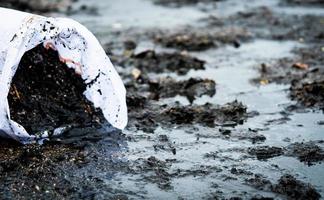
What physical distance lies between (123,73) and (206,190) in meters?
2.34

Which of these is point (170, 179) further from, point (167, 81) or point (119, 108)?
point (167, 81)

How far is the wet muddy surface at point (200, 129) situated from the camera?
2.92 metres

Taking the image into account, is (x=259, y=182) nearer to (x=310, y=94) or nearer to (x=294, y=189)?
(x=294, y=189)

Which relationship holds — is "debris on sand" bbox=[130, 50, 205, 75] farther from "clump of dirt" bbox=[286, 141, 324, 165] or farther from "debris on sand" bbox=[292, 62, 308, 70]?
"clump of dirt" bbox=[286, 141, 324, 165]

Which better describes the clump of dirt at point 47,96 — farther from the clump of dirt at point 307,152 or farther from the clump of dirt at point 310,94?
→ the clump of dirt at point 310,94

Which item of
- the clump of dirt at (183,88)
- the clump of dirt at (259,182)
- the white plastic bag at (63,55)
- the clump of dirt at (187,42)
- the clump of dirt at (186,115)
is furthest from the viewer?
the clump of dirt at (187,42)

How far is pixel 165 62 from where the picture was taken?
17.3 feet

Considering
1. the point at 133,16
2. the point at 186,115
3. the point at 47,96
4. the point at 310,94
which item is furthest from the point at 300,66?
the point at 133,16

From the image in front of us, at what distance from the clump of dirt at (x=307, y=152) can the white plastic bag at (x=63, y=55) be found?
1.18 m

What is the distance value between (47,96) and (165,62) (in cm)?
199

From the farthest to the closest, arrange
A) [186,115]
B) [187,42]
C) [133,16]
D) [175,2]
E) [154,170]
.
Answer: [175,2], [133,16], [187,42], [186,115], [154,170]

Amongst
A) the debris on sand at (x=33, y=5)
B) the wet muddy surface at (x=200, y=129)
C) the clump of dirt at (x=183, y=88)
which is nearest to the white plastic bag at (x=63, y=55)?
the wet muddy surface at (x=200, y=129)

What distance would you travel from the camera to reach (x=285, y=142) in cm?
350

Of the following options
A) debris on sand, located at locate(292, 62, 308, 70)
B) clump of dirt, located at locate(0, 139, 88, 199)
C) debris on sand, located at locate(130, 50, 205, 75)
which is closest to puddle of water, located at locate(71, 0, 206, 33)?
debris on sand, located at locate(130, 50, 205, 75)
